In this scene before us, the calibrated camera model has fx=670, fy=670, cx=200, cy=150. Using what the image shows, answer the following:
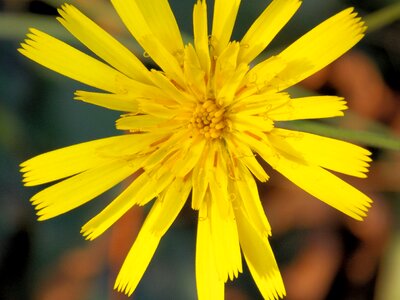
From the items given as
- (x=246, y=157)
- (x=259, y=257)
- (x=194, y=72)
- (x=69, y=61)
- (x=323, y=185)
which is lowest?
(x=259, y=257)

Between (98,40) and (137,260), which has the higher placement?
(98,40)

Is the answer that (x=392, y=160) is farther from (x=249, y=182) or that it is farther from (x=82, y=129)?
(x=82, y=129)

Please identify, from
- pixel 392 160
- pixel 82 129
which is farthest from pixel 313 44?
pixel 82 129

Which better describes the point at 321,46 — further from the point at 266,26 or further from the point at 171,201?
the point at 171,201

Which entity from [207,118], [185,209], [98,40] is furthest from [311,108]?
[185,209]

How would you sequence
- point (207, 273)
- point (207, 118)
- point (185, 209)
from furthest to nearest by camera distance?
point (185, 209), point (207, 273), point (207, 118)

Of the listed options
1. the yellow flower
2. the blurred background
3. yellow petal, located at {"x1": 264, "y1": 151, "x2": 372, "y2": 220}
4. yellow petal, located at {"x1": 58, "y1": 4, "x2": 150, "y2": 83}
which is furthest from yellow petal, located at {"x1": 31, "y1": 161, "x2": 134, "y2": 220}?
the blurred background

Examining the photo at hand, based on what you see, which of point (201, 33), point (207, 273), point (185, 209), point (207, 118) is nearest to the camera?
point (201, 33)
